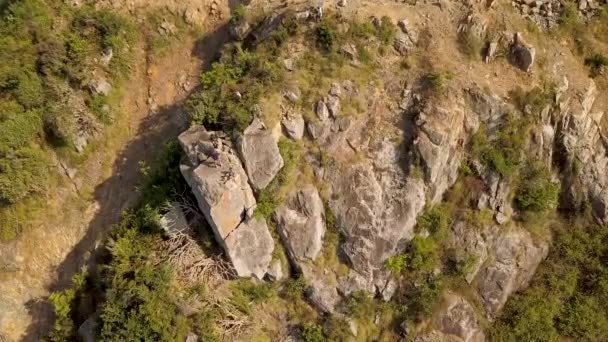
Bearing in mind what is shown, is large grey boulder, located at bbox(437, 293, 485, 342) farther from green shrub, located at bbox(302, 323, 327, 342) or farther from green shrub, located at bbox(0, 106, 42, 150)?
green shrub, located at bbox(0, 106, 42, 150)

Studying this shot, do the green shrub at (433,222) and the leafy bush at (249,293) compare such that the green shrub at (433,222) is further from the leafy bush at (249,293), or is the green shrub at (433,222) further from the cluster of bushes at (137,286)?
the cluster of bushes at (137,286)

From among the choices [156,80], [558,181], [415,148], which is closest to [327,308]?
[415,148]

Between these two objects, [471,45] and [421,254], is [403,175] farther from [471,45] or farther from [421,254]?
[471,45]

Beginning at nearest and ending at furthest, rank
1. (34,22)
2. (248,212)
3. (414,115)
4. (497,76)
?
1. (248,212)
2. (414,115)
3. (497,76)
4. (34,22)

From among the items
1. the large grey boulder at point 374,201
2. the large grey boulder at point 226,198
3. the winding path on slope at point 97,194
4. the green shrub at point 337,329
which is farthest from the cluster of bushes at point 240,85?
the green shrub at point 337,329

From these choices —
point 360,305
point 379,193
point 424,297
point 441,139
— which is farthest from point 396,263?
point 441,139

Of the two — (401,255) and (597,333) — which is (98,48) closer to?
(401,255)

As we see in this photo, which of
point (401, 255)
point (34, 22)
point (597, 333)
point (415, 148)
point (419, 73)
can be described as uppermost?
point (34, 22)
